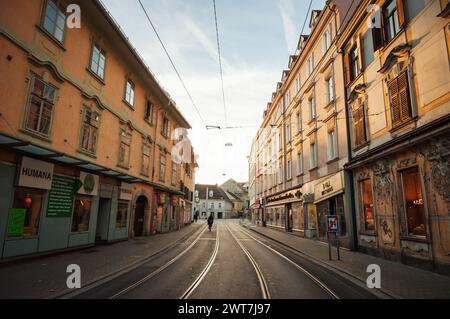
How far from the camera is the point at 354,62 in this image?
48.2 feet

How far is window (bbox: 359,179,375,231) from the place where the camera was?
41.1 feet

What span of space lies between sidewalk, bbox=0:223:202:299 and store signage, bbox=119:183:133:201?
4728 mm

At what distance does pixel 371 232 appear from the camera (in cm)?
1230

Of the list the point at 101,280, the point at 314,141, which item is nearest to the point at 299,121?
the point at 314,141

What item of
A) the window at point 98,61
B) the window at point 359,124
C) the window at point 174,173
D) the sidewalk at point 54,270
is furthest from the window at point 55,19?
the window at point 174,173

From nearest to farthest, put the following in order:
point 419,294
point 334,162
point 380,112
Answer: point 419,294 < point 380,112 < point 334,162

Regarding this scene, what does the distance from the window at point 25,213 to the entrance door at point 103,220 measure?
5.11 m

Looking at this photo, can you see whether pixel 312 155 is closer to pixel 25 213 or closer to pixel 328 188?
pixel 328 188

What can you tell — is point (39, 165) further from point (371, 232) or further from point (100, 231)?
point (371, 232)

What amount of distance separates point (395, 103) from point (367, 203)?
16.1 feet

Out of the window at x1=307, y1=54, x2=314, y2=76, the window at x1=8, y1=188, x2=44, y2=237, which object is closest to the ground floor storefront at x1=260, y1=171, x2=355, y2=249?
the window at x1=307, y1=54, x2=314, y2=76

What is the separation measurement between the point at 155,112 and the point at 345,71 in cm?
1450

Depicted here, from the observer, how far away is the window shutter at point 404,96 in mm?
9992
